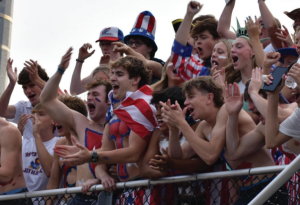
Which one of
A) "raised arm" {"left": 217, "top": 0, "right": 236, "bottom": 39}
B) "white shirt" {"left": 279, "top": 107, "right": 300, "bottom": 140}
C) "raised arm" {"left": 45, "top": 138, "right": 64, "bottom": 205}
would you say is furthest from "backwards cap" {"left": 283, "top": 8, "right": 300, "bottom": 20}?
"raised arm" {"left": 45, "top": 138, "right": 64, "bottom": 205}

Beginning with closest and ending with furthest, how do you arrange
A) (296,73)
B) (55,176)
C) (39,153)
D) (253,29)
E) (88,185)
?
(296,73) → (88,185) → (253,29) → (55,176) → (39,153)

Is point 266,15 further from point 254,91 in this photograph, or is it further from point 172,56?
point 254,91

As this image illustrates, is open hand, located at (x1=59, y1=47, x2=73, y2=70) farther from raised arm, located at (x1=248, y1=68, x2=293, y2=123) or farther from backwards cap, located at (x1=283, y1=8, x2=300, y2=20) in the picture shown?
backwards cap, located at (x1=283, y1=8, x2=300, y2=20)

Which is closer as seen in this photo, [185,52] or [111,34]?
[185,52]

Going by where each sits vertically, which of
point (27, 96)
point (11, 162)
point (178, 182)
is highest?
point (178, 182)

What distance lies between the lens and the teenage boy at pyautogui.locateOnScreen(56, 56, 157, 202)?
4949mm

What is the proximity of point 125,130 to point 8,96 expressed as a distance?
2.64 metres

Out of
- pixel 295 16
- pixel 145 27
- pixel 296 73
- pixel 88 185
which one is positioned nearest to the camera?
pixel 296 73

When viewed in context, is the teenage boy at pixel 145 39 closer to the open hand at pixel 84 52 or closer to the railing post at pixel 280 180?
the open hand at pixel 84 52

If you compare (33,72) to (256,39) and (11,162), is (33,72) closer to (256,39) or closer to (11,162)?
(11,162)

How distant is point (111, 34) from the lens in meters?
7.45

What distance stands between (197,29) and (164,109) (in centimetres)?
206

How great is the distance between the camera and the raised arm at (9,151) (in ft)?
20.0

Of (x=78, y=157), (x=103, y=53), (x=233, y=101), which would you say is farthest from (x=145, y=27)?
(x=233, y=101)
